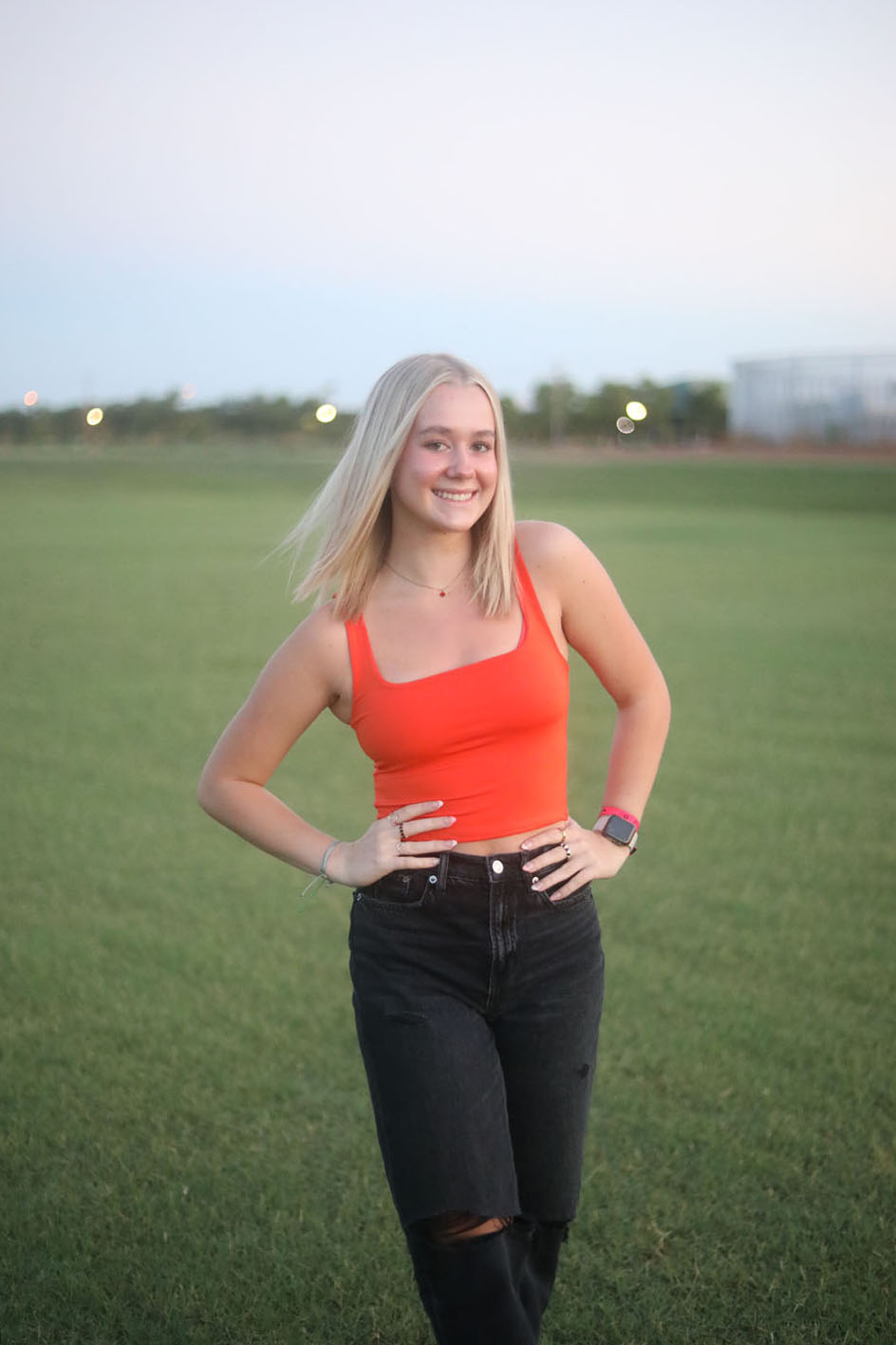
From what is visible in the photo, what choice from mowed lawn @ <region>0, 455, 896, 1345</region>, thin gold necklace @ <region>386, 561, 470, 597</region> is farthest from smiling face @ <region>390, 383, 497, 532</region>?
mowed lawn @ <region>0, 455, 896, 1345</region>

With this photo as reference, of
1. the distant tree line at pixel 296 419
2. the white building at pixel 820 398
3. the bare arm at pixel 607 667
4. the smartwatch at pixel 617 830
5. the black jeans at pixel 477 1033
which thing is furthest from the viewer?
the white building at pixel 820 398

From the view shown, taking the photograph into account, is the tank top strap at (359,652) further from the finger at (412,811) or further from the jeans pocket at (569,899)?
the jeans pocket at (569,899)

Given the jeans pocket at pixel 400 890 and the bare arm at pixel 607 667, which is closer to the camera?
the jeans pocket at pixel 400 890

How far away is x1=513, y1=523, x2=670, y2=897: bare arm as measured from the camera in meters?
2.93

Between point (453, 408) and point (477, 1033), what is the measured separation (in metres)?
1.25

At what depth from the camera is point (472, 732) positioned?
279 cm

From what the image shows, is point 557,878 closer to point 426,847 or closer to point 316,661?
point 426,847

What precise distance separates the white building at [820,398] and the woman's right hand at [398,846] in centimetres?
4582

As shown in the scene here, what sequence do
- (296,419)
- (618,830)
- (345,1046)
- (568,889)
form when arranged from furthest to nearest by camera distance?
1. (296,419)
2. (345,1046)
3. (618,830)
4. (568,889)

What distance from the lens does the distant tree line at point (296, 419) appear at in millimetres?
43281

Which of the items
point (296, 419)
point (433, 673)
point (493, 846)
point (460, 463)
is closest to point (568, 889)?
point (493, 846)

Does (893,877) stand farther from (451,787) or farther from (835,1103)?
(451,787)

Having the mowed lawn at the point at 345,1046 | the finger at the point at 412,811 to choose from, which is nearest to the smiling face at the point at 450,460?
the finger at the point at 412,811

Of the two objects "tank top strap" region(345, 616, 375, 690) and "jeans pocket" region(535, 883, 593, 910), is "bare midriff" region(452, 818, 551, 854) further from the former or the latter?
"tank top strap" region(345, 616, 375, 690)
